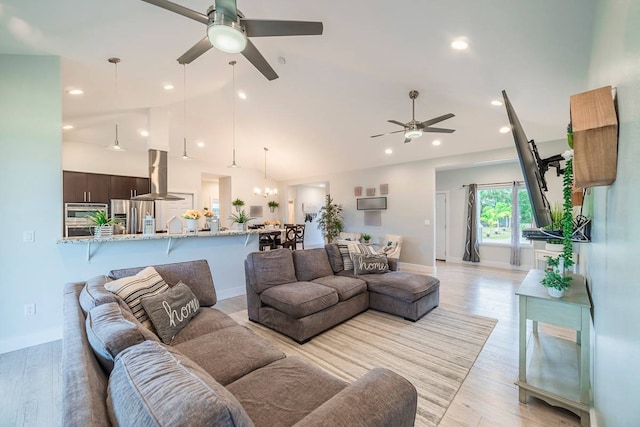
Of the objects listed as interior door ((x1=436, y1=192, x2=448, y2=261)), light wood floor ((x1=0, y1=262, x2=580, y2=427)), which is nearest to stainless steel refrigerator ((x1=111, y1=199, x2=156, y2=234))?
light wood floor ((x1=0, y1=262, x2=580, y2=427))

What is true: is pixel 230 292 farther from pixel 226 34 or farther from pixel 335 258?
pixel 226 34

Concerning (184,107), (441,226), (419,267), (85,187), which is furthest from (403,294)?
(85,187)

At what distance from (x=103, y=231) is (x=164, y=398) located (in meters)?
3.44

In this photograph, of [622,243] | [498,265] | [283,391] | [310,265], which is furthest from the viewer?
[498,265]

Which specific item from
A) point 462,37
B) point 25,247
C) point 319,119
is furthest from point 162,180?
point 462,37

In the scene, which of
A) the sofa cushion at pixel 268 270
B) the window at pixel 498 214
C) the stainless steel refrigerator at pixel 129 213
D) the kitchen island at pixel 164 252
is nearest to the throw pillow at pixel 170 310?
the sofa cushion at pixel 268 270

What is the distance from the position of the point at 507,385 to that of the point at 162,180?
5494 millimetres

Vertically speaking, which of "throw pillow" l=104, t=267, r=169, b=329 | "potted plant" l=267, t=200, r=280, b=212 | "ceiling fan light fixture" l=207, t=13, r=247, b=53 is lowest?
"throw pillow" l=104, t=267, r=169, b=329

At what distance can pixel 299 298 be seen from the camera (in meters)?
2.89

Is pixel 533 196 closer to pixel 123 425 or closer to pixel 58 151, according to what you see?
pixel 123 425

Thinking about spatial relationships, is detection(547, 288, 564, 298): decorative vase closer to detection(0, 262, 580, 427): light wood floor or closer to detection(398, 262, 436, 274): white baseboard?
detection(0, 262, 580, 427): light wood floor

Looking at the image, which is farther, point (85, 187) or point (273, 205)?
point (273, 205)

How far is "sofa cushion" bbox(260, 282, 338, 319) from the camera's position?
2.83 m

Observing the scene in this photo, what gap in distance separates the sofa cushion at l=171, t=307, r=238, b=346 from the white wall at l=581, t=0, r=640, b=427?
220 centimetres
